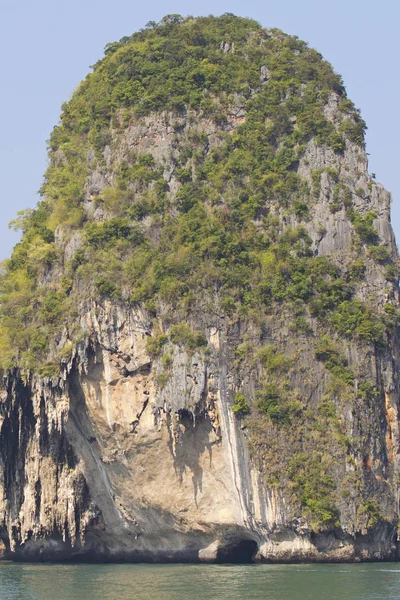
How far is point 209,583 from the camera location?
38.8m

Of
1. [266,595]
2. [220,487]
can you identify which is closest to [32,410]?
[220,487]

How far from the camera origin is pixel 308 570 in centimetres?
4119

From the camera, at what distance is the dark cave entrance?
1848 inches

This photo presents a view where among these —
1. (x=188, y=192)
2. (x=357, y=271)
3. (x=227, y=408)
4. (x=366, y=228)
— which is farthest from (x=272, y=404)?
(x=188, y=192)

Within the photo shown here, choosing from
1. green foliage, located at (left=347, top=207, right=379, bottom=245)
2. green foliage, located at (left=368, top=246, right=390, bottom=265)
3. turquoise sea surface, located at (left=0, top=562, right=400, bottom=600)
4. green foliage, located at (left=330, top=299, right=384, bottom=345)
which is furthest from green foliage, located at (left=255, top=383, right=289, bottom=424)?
green foliage, located at (left=347, top=207, right=379, bottom=245)

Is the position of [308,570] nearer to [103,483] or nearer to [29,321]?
[103,483]

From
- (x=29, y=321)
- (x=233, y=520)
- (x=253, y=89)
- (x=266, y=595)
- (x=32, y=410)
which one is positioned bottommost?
(x=266, y=595)

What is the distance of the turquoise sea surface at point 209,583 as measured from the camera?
35.6m

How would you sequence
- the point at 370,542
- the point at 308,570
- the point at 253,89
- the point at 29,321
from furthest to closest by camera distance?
1. the point at 253,89
2. the point at 29,321
3. the point at 370,542
4. the point at 308,570

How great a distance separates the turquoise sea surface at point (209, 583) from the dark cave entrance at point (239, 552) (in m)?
1.75

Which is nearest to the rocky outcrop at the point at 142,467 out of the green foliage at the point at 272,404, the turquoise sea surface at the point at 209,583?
the green foliage at the point at 272,404

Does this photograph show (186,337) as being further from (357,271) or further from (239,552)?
(239,552)

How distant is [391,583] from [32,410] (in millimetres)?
18564

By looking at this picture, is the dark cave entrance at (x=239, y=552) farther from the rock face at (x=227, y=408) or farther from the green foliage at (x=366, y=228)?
the green foliage at (x=366, y=228)
